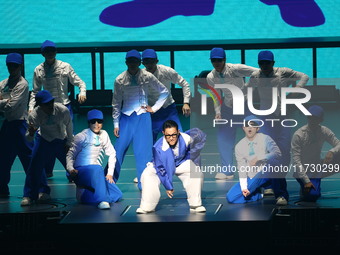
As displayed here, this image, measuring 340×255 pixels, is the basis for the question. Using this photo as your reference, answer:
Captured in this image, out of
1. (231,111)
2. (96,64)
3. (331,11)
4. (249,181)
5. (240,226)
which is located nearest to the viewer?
(240,226)

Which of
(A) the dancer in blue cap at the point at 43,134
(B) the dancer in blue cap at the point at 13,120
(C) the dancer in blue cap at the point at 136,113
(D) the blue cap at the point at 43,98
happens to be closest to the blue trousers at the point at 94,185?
(A) the dancer in blue cap at the point at 43,134

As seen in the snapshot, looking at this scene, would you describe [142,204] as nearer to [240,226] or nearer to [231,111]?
[240,226]

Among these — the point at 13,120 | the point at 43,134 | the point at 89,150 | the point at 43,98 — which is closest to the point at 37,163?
the point at 43,134

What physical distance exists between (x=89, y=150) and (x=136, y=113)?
0.87 meters

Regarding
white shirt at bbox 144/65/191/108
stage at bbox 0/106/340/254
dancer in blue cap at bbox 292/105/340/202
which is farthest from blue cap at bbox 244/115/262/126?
white shirt at bbox 144/65/191/108

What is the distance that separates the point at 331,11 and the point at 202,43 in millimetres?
2472

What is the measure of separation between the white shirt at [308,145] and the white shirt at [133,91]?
5.79ft

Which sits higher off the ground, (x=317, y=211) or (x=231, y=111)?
(x=231, y=111)

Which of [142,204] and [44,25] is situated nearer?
[142,204]

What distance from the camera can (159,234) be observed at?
7.75 metres

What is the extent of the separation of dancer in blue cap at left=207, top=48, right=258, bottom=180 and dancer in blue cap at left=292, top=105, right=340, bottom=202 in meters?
1.27

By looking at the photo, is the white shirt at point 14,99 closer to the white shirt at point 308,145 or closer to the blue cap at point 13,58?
the blue cap at point 13,58

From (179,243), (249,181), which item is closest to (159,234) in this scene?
(179,243)

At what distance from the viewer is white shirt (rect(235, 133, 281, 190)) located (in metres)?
8.48
